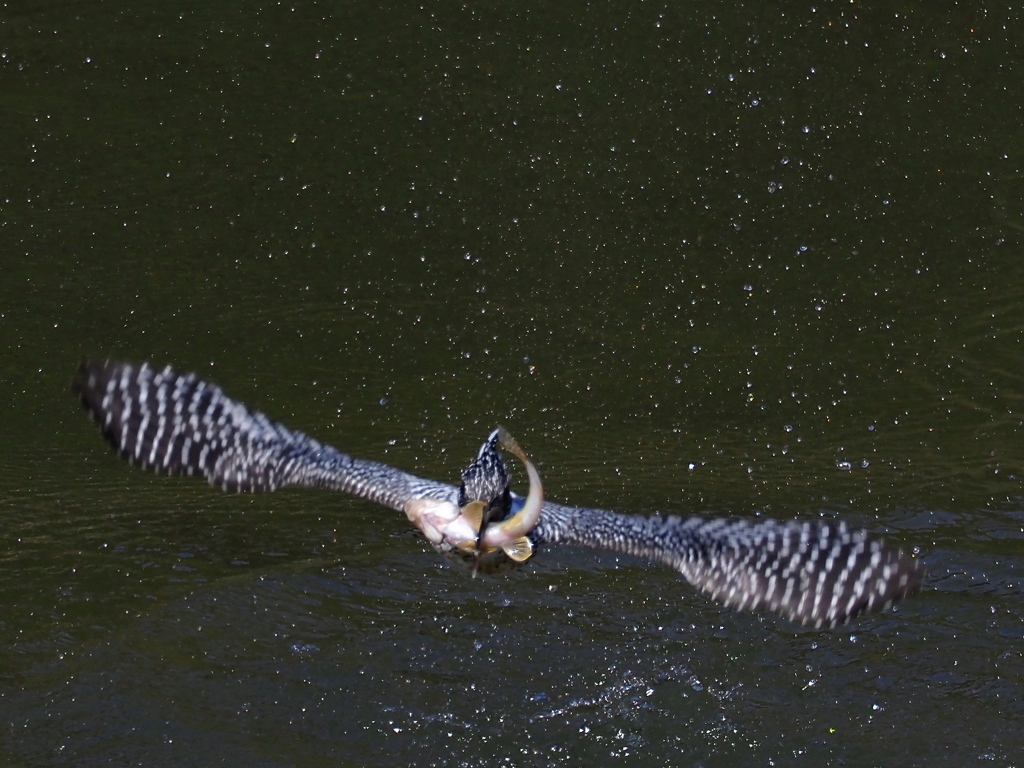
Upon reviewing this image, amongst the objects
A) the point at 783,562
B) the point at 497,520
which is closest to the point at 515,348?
the point at 497,520

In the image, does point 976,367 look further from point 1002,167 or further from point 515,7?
point 515,7

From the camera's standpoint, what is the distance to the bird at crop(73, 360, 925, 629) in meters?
5.69

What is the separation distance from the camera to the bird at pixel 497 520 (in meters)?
5.69

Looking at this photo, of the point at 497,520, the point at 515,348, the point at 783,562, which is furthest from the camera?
the point at 515,348

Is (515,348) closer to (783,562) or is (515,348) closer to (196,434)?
(196,434)

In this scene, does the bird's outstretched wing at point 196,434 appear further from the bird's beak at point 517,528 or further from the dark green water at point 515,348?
the dark green water at point 515,348

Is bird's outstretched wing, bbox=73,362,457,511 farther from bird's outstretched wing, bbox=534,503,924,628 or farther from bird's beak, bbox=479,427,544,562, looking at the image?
bird's outstretched wing, bbox=534,503,924,628

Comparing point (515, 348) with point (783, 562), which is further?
point (515, 348)

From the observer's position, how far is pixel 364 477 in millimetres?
6562

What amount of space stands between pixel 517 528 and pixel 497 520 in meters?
0.20

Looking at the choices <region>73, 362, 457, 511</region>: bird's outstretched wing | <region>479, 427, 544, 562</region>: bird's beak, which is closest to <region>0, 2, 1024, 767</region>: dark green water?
<region>479, 427, 544, 562</region>: bird's beak

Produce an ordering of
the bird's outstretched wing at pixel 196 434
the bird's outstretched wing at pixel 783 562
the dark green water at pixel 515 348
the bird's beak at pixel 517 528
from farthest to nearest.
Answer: the dark green water at pixel 515 348 → the bird's outstretched wing at pixel 196 434 → the bird's beak at pixel 517 528 → the bird's outstretched wing at pixel 783 562

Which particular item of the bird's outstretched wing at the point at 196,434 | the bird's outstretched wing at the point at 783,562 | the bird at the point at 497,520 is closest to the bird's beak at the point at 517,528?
the bird at the point at 497,520

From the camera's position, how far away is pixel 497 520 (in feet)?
20.3
